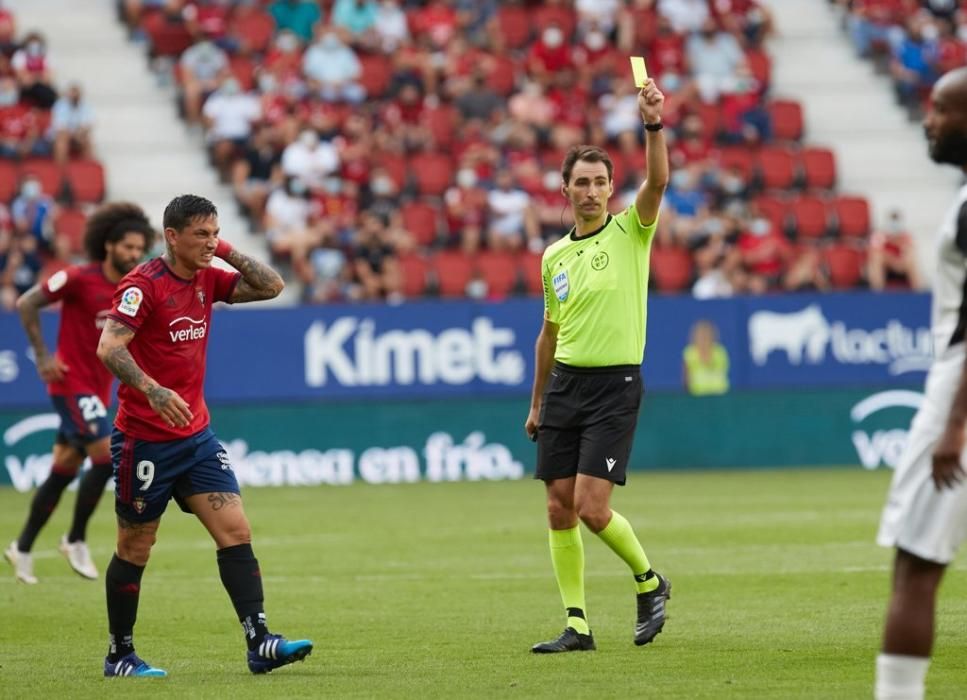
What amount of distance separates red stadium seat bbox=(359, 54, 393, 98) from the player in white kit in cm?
2279

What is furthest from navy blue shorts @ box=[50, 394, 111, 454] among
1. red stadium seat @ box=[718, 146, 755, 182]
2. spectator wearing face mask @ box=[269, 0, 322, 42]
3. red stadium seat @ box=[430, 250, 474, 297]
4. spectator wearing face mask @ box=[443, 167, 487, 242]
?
red stadium seat @ box=[718, 146, 755, 182]

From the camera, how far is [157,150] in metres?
28.2

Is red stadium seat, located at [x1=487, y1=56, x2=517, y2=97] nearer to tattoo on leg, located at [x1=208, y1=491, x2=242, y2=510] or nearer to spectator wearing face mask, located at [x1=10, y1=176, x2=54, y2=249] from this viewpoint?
spectator wearing face mask, located at [x1=10, y1=176, x2=54, y2=249]

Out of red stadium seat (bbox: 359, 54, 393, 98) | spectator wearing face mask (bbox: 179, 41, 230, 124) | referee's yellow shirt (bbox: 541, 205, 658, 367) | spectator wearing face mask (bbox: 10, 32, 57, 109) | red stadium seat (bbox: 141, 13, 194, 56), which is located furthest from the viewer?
red stadium seat (bbox: 141, 13, 194, 56)

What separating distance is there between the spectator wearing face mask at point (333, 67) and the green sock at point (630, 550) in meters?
19.2

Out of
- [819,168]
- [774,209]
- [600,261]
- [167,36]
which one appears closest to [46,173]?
[167,36]

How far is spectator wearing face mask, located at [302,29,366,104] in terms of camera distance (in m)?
27.8

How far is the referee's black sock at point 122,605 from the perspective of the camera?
869cm

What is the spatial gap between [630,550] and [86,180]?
17.9m

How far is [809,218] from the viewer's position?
28.0 metres

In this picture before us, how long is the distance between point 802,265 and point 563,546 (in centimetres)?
1695

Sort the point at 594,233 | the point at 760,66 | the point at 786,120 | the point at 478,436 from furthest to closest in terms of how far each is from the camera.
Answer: the point at 760,66 < the point at 786,120 < the point at 478,436 < the point at 594,233

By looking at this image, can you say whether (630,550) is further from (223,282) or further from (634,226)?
(223,282)

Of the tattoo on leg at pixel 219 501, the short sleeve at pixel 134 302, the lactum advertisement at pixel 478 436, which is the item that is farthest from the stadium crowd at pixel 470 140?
the tattoo on leg at pixel 219 501
